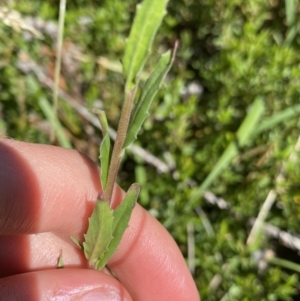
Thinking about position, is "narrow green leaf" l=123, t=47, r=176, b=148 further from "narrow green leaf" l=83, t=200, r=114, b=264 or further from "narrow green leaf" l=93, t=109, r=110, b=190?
"narrow green leaf" l=83, t=200, r=114, b=264

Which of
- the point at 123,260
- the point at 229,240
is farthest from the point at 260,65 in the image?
the point at 123,260

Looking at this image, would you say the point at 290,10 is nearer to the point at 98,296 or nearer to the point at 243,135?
the point at 243,135

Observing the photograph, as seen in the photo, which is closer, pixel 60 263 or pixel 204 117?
pixel 60 263

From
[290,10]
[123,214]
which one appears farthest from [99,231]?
[290,10]

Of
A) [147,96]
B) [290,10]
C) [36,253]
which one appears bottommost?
[36,253]

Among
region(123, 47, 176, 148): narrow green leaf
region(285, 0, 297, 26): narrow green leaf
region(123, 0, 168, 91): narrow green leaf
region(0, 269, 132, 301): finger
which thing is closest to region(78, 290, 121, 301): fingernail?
region(0, 269, 132, 301): finger

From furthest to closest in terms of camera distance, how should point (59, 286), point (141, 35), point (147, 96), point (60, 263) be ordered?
point (60, 263) → point (59, 286) → point (147, 96) → point (141, 35)
